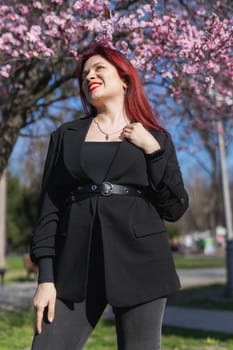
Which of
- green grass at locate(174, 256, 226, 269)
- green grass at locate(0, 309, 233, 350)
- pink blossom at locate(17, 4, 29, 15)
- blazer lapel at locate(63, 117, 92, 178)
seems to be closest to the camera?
blazer lapel at locate(63, 117, 92, 178)

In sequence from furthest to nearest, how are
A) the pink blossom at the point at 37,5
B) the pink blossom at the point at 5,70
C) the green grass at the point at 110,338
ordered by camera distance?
1. the pink blossom at the point at 37,5
2. the pink blossom at the point at 5,70
3. the green grass at the point at 110,338

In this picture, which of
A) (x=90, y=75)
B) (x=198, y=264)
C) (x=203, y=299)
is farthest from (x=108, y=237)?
(x=198, y=264)

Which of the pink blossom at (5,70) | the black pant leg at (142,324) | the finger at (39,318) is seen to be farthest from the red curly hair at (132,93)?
the pink blossom at (5,70)

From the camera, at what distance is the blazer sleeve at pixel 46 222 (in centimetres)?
214

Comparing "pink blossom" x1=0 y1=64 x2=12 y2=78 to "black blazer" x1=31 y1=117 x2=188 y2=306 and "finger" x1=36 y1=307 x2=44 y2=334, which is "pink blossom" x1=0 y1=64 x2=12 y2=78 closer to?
"black blazer" x1=31 y1=117 x2=188 y2=306

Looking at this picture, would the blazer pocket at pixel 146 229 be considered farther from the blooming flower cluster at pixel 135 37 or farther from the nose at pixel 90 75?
the blooming flower cluster at pixel 135 37

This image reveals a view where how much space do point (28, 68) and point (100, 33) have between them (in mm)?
2492

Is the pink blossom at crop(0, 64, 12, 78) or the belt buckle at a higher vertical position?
the pink blossom at crop(0, 64, 12, 78)

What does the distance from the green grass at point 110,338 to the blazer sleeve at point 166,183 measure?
3736mm

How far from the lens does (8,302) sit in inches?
412

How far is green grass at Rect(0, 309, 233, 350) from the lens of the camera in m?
5.68

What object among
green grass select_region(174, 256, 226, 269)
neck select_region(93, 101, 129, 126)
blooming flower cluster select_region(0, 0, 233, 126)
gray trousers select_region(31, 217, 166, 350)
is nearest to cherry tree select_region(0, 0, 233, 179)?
blooming flower cluster select_region(0, 0, 233, 126)

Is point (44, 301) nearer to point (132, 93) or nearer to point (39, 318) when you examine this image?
point (39, 318)

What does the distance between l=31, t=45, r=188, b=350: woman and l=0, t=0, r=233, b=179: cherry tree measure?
280 cm
